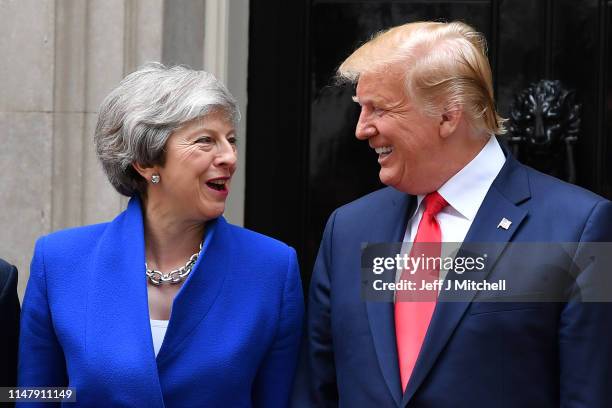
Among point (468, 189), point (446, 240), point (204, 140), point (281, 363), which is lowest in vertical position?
point (281, 363)

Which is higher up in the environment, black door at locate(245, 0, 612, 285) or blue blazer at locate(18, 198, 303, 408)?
black door at locate(245, 0, 612, 285)

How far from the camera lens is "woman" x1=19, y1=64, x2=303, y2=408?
362cm

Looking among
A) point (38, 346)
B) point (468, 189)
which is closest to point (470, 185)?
point (468, 189)

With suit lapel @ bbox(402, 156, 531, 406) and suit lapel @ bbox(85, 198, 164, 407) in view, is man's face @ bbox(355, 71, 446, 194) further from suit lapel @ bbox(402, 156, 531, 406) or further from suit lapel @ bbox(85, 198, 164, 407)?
suit lapel @ bbox(85, 198, 164, 407)

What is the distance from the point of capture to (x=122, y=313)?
3.66 m

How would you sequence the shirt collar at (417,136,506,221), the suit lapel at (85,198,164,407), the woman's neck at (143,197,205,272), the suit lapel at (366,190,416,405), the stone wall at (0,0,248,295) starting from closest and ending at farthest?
the suit lapel at (366,190,416,405) < the shirt collar at (417,136,506,221) < the suit lapel at (85,198,164,407) < the woman's neck at (143,197,205,272) < the stone wall at (0,0,248,295)

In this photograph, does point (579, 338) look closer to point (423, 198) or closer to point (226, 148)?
point (423, 198)

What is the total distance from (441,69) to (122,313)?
1.12m

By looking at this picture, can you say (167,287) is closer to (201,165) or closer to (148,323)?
(148,323)

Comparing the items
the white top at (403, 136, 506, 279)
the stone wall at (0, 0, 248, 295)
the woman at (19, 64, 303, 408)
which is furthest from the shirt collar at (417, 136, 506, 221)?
the stone wall at (0, 0, 248, 295)

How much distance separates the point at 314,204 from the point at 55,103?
3.58ft

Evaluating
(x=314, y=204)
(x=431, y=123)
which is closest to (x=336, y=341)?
(x=431, y=123)

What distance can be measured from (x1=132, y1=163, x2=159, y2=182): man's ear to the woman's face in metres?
0.03

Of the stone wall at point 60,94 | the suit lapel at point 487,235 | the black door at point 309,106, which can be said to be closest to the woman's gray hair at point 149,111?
the suit lapel at point 487,235
